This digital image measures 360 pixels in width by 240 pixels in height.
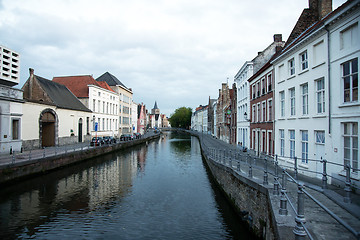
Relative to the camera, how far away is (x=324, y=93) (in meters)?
11.7

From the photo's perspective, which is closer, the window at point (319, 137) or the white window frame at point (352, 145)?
the white window frame at point (352, 145)

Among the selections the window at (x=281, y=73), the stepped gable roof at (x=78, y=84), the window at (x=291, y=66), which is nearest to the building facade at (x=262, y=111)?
the window at (x=281, y=73)

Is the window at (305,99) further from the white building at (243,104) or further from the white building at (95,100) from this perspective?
the white building at (95,100)

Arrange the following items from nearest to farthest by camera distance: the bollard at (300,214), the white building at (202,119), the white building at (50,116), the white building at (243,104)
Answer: the bollard at (300,214), the white building at (50,116), the white building at (243,104), the white building at (202,119)

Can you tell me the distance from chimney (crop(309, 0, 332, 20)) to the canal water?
1396 centimetres

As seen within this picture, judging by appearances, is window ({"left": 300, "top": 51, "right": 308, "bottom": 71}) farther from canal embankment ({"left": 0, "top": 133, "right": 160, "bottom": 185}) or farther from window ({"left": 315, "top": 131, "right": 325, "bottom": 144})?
canal embankment ({"left": 0, "top": 133, "right": 160, "bottom": 185})

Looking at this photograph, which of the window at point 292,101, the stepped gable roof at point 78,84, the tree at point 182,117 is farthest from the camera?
the tree at point 182,117

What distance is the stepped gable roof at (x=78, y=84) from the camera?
39.3 meters

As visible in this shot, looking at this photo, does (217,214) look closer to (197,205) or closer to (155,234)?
(197,205)

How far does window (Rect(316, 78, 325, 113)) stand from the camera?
11836 millimetres

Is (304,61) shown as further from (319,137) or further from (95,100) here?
(95,100)

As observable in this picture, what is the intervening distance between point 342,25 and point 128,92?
173 feet

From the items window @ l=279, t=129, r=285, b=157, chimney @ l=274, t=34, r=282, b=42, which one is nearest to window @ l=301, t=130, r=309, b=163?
window @ l=279, t=129, r=285, b=157

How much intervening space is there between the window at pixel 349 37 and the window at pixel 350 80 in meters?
0.69
